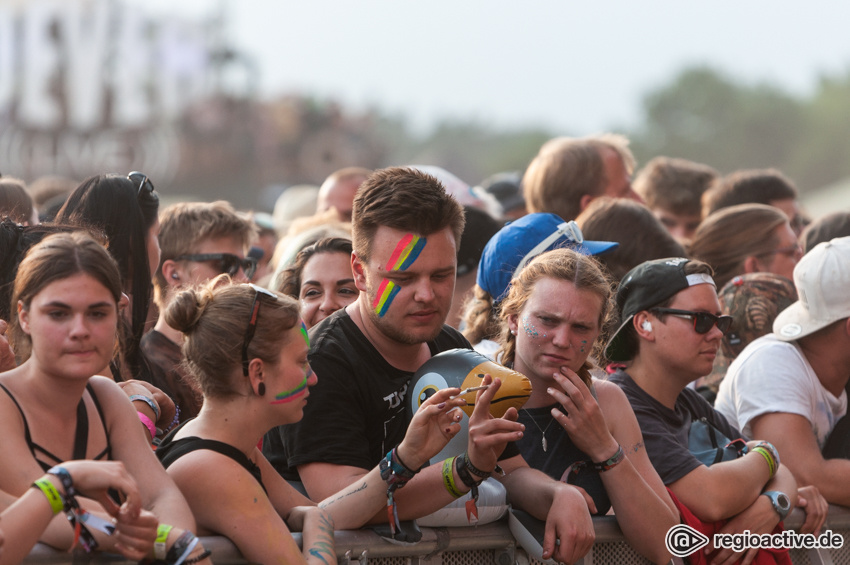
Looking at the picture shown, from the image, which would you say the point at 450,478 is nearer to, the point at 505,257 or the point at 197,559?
the point at 197,559

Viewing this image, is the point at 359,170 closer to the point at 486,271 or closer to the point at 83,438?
the point at 486,271

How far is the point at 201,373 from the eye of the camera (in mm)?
3127

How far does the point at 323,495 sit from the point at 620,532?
1143 mm

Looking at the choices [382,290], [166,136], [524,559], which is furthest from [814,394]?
[166,136]

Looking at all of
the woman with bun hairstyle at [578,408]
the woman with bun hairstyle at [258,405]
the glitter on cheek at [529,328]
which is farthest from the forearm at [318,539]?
the glitter on cheek at [529,328]

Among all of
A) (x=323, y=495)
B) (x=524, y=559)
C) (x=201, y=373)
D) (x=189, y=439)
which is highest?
(x=201, y=373)

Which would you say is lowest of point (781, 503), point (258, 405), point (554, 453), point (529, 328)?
point (781, 503)

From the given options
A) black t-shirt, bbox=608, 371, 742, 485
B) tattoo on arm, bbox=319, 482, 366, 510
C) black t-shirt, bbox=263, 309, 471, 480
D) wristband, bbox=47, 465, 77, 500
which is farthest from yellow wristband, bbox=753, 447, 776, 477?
wristband, bbox=47, 465, 77, 500

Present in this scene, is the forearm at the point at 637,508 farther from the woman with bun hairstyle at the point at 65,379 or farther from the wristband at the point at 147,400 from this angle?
the wristband at the point at 147,400

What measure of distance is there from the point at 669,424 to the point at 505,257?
3.49 feet

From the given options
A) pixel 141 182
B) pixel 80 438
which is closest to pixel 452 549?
pixel 80 438

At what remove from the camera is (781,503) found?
3.84 metres

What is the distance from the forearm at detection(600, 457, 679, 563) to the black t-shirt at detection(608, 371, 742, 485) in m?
0.33

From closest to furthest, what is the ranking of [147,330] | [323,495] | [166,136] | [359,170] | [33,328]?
[33,328] < [323,495] < [147,330] < [359,170] < [166,136]
